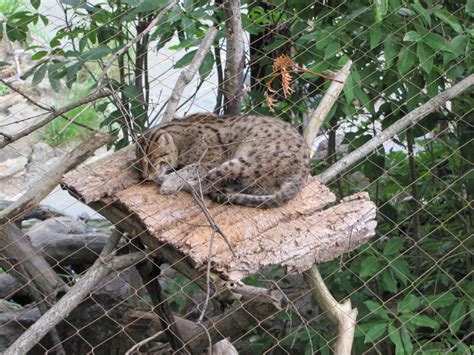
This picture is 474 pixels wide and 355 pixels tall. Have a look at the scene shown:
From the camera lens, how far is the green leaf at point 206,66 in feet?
12.6

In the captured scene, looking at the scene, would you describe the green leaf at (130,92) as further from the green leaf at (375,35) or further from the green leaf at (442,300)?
the green leaf at (442,300)

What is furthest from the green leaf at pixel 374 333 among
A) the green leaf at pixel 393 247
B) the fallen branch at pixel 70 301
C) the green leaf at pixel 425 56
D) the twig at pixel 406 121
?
the green leaf at pixel 425 56

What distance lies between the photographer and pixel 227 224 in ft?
10.3

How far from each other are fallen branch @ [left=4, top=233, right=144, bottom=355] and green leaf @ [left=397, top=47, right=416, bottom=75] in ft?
4.67

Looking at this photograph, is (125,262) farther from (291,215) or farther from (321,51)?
(321,51)

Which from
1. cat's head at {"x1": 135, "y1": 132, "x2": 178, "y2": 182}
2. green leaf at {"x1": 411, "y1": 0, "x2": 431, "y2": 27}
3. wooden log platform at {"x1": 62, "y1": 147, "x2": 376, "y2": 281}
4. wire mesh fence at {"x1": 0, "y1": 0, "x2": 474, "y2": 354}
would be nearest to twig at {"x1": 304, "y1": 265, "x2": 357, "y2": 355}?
wire mesh fence at {"x1": 0, "y1": 0, "x2": 474, "y2": 354}

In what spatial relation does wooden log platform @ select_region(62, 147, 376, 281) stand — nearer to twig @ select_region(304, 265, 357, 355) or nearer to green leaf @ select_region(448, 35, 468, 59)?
twig @ select_region(304, 265, 357, 355)

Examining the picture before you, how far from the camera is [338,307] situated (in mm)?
3205

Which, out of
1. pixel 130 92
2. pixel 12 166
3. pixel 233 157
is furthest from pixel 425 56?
pixel 12 166

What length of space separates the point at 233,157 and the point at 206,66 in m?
0.45

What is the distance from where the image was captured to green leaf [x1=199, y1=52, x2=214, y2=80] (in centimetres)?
384

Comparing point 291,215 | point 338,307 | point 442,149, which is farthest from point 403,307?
point 442,149

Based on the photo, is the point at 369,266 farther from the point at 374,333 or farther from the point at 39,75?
the point at 39,75

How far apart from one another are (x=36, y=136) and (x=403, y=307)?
487 cm
